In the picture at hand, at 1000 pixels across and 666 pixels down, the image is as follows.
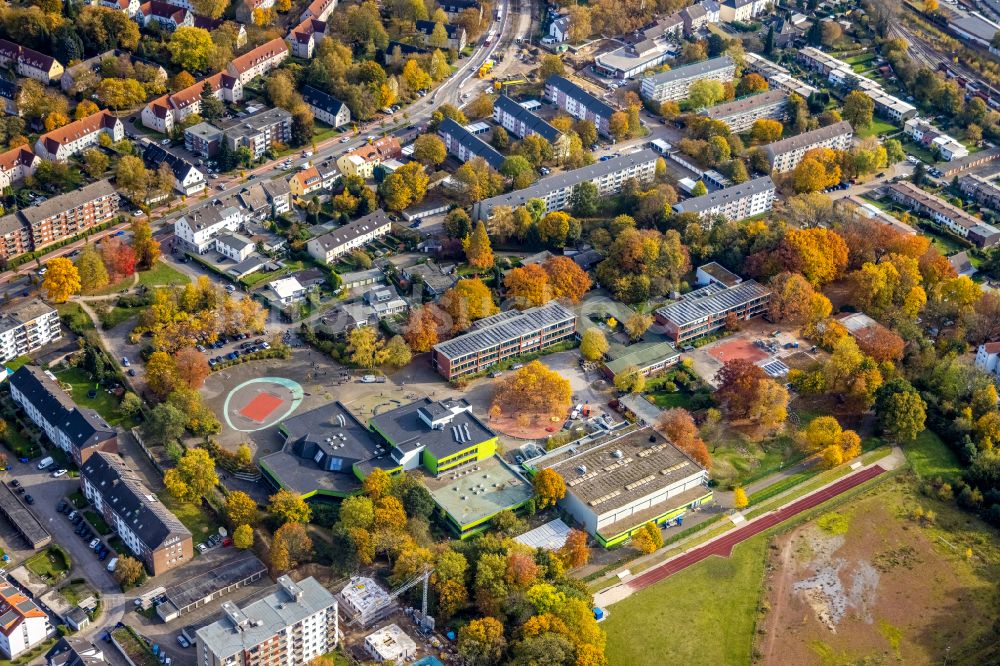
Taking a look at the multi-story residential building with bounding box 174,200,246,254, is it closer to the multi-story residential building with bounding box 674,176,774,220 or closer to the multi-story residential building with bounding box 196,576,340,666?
the multi-story residential building with bounding box 674,176,774,220

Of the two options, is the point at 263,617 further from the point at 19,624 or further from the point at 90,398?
the point at 90,398

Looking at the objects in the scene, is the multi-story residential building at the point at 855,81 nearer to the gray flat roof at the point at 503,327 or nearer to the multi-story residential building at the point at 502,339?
the gray flat roof at the point at 503,327

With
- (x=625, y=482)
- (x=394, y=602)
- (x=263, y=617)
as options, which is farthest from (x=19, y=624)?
(x=625, y=482)

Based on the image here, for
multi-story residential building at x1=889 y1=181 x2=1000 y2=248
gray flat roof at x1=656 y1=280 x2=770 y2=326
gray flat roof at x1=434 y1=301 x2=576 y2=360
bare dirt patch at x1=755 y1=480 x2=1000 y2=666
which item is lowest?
bare dirt patch at x1=755 y1=480 x2=1000 y2=666

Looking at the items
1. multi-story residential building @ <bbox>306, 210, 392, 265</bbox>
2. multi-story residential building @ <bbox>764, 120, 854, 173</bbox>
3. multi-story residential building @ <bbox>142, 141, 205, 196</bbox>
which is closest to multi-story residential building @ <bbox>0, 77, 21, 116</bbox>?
multi-story residential building @ <bbox>142, 141, 205, 196</bbox>

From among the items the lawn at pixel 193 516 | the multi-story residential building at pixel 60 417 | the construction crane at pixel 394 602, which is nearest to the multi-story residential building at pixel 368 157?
the multi-story residential building at pixel 60 417
